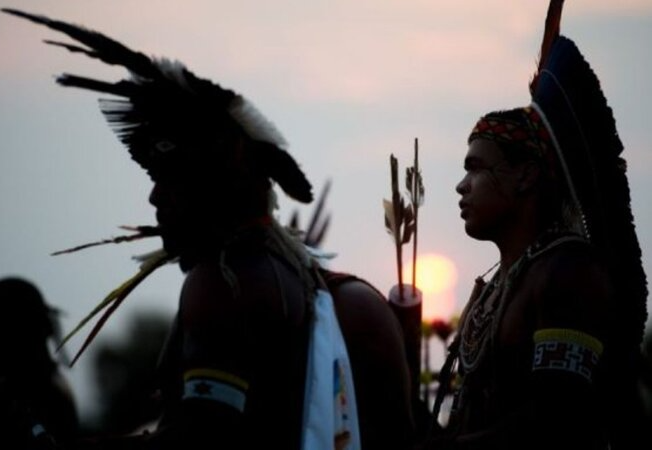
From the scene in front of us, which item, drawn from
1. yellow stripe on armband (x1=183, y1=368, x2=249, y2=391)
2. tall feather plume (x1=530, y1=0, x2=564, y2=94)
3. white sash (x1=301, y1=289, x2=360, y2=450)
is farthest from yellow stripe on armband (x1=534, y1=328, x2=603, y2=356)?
tall feather plume (x1=530, y1=0, x2=564, y2=94)

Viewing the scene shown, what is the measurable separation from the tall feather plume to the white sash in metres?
1.03

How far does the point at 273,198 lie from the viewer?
5.14 metres

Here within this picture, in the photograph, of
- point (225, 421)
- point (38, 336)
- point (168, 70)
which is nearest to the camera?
point (225, 421)

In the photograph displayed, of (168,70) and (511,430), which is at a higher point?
(168,70)

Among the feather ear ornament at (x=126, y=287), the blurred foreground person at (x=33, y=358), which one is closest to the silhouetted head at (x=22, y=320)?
the blurred foreground person at (x=33, y=358)

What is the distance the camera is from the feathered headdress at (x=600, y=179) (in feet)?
15.9

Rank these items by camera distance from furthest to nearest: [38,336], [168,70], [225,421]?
[38,336], [168,70], [225,421]

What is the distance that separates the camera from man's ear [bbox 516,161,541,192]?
5.04 metres

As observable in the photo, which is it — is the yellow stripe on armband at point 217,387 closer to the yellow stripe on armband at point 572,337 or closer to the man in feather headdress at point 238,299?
the man in feather headdress at point 238,299

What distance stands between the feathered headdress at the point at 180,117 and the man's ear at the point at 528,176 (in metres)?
0.71

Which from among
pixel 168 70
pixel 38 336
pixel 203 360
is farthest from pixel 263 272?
pixel 38 336

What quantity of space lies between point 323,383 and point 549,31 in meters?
1.38

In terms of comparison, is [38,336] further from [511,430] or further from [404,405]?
[511,430]

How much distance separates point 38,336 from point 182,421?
3.31m
